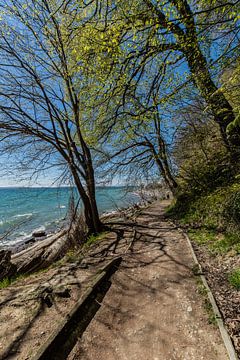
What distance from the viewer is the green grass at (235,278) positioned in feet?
10.9

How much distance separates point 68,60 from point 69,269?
7.03 meters

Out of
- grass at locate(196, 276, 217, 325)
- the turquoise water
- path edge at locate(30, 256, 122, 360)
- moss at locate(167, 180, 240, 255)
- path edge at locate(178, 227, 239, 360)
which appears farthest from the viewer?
the turquoise water

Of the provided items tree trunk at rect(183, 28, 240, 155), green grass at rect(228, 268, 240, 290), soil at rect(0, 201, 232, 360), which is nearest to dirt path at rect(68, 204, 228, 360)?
soil at rect(0, 201, 232, 360)

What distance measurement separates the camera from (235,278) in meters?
3.44

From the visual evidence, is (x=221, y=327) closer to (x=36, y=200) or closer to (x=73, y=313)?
(x=73, y=313)

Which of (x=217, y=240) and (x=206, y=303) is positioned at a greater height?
(x=217, y=240)

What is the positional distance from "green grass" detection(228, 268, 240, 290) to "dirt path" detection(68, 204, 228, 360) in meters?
0.66

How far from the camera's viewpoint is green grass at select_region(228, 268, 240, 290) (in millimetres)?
3333

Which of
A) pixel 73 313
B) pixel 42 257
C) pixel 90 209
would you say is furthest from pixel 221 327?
pixel 42 257

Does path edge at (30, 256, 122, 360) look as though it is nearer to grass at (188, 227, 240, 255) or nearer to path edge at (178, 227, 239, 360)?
path edge at (178, 227, 239, 360)

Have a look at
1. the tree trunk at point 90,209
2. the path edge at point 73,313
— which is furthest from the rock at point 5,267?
the path edge at point 73,313

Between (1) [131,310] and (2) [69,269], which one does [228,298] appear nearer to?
(1) [131,310]

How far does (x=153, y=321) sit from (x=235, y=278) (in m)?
1.70

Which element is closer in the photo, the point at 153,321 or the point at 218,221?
the point at 153,321
